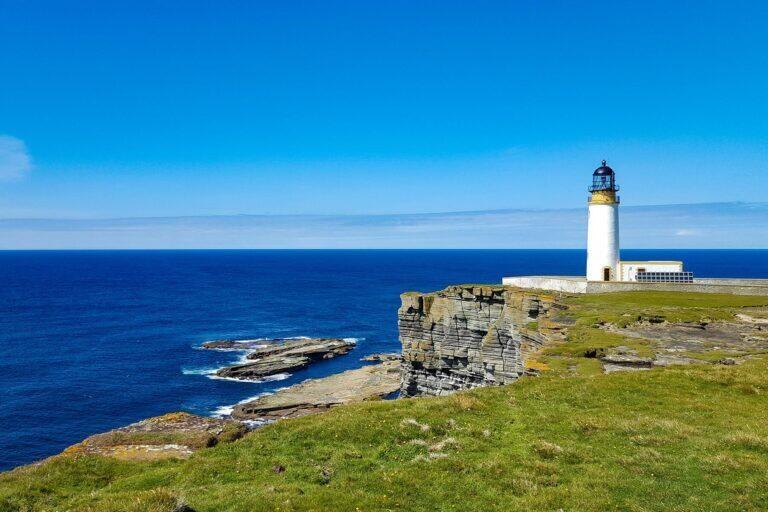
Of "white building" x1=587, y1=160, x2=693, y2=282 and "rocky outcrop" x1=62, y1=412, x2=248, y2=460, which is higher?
"white building" x1=587, y1=160, x2=693, y2=282

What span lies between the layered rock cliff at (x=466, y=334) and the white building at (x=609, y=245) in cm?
1120

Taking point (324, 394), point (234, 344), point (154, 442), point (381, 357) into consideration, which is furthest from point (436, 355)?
point (234, 344)

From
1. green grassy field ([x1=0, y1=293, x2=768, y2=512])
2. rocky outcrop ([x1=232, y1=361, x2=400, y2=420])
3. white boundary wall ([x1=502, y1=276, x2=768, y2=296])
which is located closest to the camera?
green grassy field ([x1=0, y1=293, x2=768, y2=512])

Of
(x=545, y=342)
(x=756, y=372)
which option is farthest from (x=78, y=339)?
(x=756, y=372)

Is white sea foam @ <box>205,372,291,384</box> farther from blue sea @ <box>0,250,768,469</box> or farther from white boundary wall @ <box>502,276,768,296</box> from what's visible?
white boundary wall @ <box>502,276,768,296</box>

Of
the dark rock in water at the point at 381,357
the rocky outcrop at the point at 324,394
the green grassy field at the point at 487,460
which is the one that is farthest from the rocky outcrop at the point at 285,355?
the green grassy field at the point at 487,460

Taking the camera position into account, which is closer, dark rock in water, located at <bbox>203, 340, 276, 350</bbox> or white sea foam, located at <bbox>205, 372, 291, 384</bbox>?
white sea foam, located at <bbox>205, 372, 291, 384</bbox>

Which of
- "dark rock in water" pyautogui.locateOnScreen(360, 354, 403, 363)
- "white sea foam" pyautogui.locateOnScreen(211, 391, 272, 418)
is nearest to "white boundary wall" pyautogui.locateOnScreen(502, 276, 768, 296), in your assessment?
"white sea foam" pyautogui.locateOnScreen(211, 391, 272, 418)

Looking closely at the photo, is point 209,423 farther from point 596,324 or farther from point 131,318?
point 131,318

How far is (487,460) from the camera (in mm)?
15664

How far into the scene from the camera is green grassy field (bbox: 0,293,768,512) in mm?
13156

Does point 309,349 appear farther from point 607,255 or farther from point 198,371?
point 607,255

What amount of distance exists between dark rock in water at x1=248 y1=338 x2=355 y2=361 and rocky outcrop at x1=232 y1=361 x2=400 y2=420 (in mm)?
11012

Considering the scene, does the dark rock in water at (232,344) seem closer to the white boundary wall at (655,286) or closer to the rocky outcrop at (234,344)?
the rocky outcrop at (234,344)
